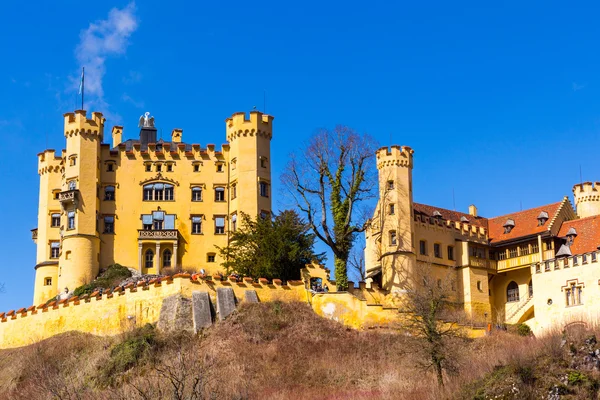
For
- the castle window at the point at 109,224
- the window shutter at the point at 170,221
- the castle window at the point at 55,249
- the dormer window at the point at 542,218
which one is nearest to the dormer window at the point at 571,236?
the dormer window at the point at 542,218

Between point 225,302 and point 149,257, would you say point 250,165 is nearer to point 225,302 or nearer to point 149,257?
point 149,257

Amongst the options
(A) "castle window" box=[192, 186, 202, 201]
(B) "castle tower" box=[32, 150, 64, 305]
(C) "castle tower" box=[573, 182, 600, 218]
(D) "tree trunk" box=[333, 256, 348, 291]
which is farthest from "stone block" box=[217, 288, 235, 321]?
(C) "castle tower" box=[573, 182, 600, 218]

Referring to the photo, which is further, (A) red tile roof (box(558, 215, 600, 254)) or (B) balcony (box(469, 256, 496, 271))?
(B) balcony (box(469, 256, 496, 271))

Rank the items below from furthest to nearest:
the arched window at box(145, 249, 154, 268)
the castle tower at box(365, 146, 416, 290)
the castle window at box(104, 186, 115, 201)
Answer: the castle window at box(104, 186, 115, 201) → the arched window at box(145, 249, 154, 268) → the castle tower at box(365, 146, 416, 290)

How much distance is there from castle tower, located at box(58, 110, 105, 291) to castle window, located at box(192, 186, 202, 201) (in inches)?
266

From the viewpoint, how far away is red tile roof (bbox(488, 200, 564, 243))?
73500 millimetres

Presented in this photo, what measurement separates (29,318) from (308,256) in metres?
16.2

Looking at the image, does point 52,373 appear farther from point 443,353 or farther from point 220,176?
point 220,176

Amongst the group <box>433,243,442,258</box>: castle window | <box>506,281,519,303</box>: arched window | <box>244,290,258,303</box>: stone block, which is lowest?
<box>244,290,258,303</box>: stone block

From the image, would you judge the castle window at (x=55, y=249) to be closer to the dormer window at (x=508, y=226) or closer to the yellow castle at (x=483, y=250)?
the yellow castle at (x=483, y=250)

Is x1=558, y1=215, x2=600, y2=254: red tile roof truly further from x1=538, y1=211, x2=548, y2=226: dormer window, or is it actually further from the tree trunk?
the tree trunk

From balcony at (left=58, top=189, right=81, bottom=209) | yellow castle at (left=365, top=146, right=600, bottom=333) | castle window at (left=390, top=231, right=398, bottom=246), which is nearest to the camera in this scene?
yellow castle at (left=365, top=146, right=600, bottom=333)

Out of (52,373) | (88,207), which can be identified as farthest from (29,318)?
(88,207)

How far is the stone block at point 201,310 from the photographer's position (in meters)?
55.3
